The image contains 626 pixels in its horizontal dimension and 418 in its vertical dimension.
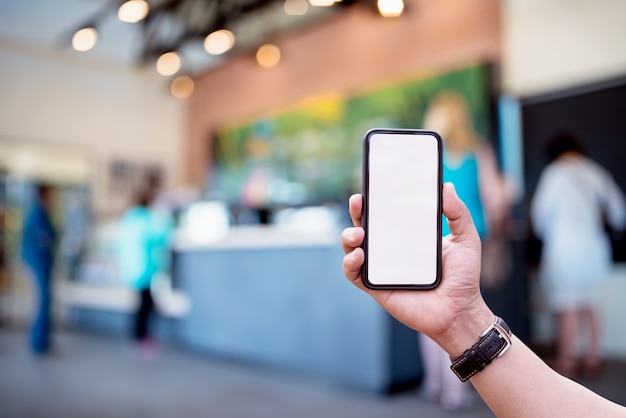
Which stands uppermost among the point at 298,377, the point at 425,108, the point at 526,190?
the point at 425,108

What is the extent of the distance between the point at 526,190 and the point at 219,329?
310 centimetres

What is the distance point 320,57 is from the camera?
7645 mm

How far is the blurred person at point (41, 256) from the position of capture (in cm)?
486

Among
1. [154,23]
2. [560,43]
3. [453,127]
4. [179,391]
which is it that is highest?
[154,23]

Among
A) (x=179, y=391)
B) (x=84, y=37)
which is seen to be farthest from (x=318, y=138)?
(x=179, y=391)

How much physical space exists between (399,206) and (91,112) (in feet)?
29.5

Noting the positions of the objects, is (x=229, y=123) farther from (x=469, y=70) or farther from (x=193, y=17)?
A: (x=469, y=70)

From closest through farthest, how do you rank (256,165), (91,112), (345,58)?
(345,58) → (256,165) → (91,112)

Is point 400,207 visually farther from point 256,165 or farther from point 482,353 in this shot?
point 256,165

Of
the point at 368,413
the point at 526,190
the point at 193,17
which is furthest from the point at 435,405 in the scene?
the point at 193,17

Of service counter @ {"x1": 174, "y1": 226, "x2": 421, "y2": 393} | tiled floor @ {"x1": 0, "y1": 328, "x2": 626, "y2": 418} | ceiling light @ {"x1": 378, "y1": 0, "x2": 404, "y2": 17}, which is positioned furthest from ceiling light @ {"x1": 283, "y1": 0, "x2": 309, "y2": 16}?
tiled floor @ {"x1": 0, "y1": 328, "x2": 626, "y2": 418}

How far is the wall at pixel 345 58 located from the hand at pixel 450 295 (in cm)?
520

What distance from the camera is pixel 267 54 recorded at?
6559mm

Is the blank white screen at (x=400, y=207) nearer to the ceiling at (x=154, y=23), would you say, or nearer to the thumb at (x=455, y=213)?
the thumb at (x=455, y=213)
